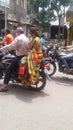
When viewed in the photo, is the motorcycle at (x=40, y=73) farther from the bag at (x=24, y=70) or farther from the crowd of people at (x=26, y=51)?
the bag at (x=24, y=70)

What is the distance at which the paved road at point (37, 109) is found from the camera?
16.5 feet

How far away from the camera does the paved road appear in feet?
16.5

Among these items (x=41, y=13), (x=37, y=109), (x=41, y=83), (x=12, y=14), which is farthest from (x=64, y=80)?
(x=41, y=13)

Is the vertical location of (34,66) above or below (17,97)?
above

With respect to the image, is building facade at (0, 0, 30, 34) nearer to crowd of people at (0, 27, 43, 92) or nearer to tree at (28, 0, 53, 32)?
tree at (28, 0, 53, 32)

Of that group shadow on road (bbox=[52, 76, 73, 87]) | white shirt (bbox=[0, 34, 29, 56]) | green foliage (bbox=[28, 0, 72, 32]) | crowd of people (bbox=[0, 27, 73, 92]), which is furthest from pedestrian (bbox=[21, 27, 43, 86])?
green foliage (bbox=[28, 0, 72, 32])

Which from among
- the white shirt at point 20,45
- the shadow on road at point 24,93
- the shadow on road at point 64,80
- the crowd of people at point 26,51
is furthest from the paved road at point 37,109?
the white shirt at point 20,45

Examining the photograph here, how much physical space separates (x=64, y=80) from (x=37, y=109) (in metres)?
3.79

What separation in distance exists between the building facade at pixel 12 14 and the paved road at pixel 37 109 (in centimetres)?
2011

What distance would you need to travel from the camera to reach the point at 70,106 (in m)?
6.35

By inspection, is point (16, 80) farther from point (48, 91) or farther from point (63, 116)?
point (63, 116)

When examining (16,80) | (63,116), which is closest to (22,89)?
(16,80)

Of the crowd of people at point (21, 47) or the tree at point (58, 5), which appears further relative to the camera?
the tree at point (58, 5)

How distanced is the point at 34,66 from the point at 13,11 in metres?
27.2
